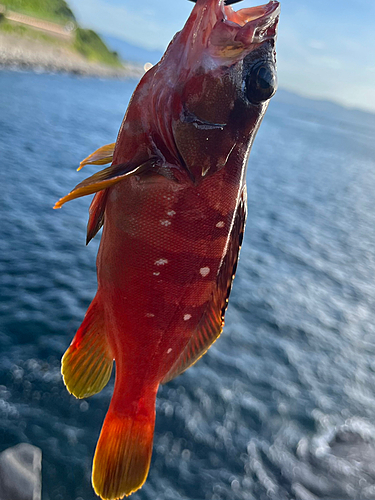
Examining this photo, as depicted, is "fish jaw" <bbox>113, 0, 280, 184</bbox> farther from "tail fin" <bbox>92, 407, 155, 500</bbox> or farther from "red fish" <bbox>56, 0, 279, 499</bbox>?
"tail fin" <bbox>92, 407, 155, 500</bbox>

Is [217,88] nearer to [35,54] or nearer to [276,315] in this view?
[276,315]

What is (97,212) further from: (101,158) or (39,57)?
(39,57)

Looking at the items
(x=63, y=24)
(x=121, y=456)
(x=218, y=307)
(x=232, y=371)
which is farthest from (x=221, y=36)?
(x=63, y=24)

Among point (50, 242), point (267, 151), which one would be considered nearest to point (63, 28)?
point (267, 151)

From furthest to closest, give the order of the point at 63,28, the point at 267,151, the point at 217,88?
the point at 63,28 < the point at 267,151 < the point at 217,88

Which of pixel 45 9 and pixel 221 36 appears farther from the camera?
pixel 45 9

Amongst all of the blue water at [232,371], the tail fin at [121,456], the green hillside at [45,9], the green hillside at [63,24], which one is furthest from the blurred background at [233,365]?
the green hillside at [45,9]
